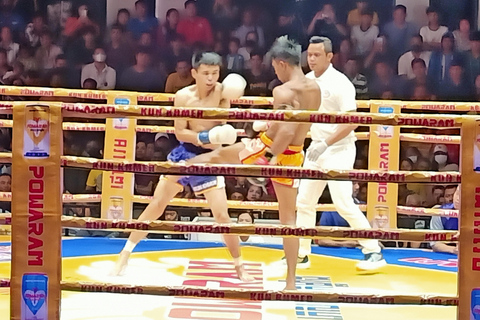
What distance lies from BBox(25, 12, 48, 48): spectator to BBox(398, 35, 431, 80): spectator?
326 centimetres

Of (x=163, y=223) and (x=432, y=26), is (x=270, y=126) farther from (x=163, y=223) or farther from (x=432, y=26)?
(x=432, y=26)

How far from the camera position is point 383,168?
4.38 meters

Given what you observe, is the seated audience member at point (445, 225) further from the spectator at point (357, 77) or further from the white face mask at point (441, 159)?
the spectator at point (357, 77)

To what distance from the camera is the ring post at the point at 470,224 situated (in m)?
1.96

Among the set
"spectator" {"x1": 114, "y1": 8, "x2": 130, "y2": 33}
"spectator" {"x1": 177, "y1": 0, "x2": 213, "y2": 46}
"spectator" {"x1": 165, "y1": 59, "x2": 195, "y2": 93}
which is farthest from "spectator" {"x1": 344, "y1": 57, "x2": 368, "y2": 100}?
"spectator" {"x1": 114, "y1": 8, "x2": 130, "y2": 33}

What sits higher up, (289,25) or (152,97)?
(289,25)

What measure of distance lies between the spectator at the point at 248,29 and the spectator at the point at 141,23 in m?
0.76

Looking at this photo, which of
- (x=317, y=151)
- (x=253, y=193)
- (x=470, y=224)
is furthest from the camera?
(x=253, y=193)

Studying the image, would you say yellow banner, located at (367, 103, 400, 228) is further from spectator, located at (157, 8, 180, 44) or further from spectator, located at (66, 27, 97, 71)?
spectator, located at (66, 27, 97, 71)

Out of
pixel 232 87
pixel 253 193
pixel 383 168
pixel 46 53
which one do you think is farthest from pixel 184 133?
pixel 46 53

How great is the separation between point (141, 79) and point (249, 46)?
1.03m

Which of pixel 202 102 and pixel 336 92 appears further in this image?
pixel 336 92

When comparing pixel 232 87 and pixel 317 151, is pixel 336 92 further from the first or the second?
pixel 232 87

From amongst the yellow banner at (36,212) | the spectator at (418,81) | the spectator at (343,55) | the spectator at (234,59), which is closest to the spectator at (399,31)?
the spectator at (418,81)
